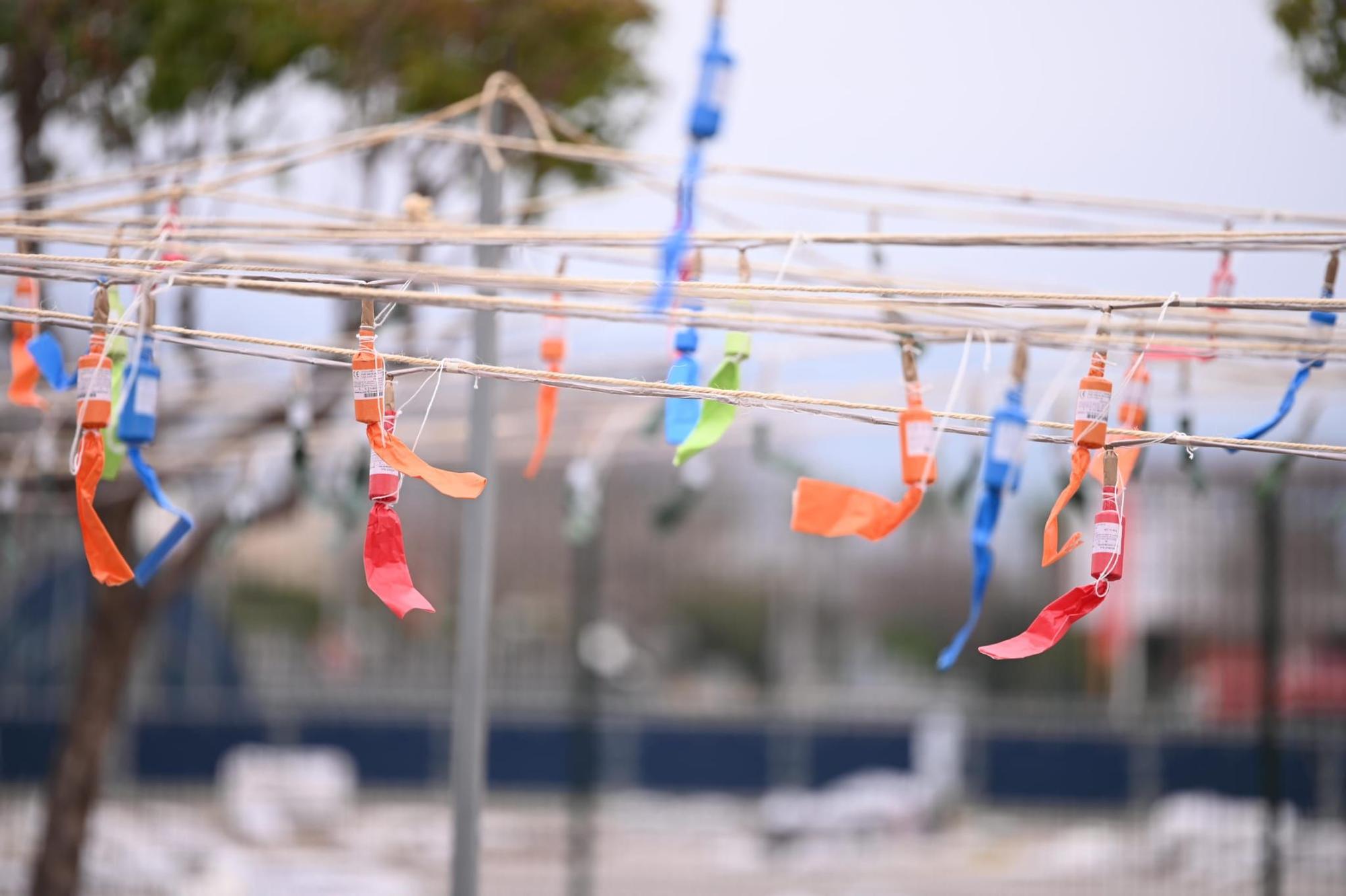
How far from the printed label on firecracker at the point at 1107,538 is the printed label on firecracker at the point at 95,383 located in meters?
1.36

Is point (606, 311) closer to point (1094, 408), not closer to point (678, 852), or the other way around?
point (1094, 408)

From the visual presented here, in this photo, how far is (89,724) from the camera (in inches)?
200

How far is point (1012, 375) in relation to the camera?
1.63 metres

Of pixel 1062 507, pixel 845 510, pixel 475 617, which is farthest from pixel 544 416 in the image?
pixel 1062 507

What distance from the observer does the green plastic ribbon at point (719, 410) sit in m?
2.08

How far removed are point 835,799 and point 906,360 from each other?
7.41 metres

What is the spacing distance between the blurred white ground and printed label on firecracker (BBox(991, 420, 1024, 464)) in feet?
15.8

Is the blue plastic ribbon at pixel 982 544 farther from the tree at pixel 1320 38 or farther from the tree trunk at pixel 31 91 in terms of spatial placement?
the tree trunk at pixel 31 91

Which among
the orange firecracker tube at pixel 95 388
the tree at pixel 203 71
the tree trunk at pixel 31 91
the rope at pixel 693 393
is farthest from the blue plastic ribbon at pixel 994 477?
the tree trunk at pixel 31 91

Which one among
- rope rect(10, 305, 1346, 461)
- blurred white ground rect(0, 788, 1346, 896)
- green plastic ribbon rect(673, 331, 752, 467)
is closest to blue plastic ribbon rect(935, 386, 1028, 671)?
rope rect(10, 305, 1346, 461)

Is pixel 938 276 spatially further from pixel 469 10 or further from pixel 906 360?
pixel 469 10

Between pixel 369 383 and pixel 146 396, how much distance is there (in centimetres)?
36

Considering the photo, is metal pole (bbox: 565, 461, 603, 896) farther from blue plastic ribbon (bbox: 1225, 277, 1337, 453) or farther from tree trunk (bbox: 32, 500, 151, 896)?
blue plastic ribbon (bbox: 1225, 277, 1337, 453)

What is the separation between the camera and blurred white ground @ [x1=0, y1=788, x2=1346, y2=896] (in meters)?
6.48
